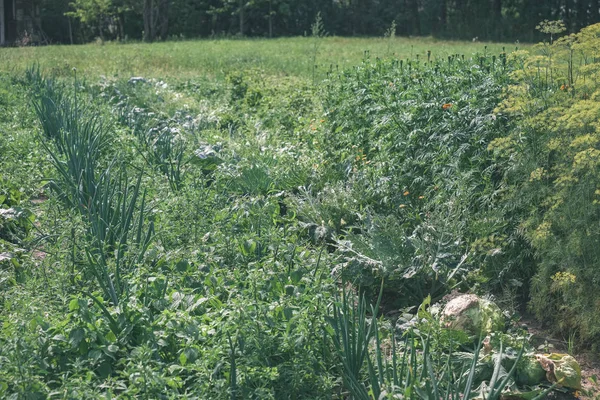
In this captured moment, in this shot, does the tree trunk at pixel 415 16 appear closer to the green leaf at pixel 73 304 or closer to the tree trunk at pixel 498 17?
the tree trunk at pixel 498 17

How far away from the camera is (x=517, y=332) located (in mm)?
4043

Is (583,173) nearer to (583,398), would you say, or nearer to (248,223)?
(583,398)

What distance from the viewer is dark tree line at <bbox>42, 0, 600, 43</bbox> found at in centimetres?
3491

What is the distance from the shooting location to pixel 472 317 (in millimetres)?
3943

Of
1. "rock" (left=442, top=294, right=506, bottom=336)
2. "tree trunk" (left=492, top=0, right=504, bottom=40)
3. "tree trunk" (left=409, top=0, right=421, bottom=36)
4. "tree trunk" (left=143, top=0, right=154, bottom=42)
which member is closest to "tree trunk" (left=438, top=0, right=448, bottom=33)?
"tree trunk" (left=409, top=0, right=421, bottom=36)

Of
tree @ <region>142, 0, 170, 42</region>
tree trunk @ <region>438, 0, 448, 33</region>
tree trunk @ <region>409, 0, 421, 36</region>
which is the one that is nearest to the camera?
tree @ <region>142, 0, 170, 42</region>

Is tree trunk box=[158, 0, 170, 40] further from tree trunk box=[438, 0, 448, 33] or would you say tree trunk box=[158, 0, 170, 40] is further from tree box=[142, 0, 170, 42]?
tree trunk box=[438, 0, 448, 33]

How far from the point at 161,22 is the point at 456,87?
3180 cm

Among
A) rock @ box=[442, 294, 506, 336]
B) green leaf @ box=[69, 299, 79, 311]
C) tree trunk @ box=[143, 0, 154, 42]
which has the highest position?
tree trunk @ box=[143, 0, 154, 42]

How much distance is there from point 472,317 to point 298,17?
3820 centimetres

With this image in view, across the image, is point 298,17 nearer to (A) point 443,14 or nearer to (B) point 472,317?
(A) point 443,14

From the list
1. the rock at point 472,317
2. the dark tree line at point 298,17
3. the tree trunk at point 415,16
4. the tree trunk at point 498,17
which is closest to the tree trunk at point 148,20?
the dark tree line at point 298,17

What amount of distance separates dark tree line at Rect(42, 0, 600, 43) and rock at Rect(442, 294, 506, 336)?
97.9 feet

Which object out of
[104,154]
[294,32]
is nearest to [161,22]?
[294,32]
